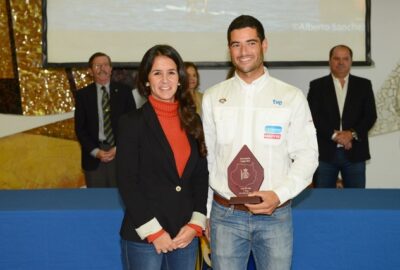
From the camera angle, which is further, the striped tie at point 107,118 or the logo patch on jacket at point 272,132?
the striped tie at point 107,118

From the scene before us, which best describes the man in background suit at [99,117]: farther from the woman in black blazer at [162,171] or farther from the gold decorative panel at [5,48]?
the woman in black blazer at [162,171]

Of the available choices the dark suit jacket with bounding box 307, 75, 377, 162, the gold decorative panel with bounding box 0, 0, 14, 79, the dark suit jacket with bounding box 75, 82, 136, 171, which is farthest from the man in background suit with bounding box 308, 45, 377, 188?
the gold decorative panel with bounding box 0, 0, 14, 79

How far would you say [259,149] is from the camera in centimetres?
212

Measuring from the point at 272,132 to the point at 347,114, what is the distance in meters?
2.35

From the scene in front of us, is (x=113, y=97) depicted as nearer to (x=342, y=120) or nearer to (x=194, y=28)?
(x=194, y=28)

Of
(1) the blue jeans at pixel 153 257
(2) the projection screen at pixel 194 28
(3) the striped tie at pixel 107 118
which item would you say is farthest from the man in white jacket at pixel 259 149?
(2) the projection screen at pixel 194 28

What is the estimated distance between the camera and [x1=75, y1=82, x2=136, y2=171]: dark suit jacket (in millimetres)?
4406

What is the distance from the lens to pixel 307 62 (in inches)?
199

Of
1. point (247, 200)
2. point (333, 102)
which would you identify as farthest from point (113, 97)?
point (247, 200)

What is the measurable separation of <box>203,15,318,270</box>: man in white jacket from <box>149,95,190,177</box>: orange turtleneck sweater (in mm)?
133

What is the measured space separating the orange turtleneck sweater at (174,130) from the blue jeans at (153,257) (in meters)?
0.28

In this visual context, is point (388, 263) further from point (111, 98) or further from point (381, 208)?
point (111, 98)

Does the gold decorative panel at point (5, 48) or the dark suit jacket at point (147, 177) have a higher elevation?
the gold decorative panel at point (5, 48)

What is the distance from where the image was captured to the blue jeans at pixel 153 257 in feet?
6.79
